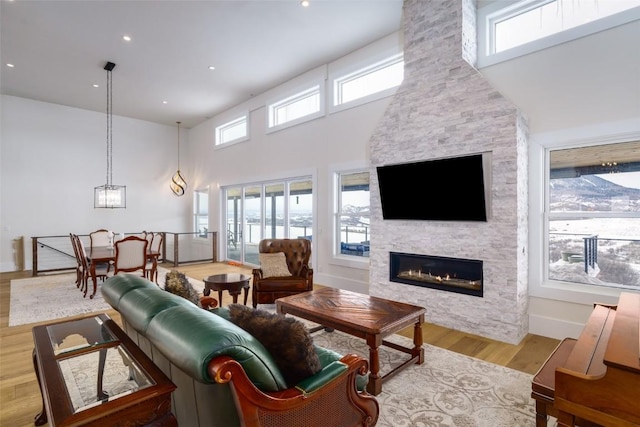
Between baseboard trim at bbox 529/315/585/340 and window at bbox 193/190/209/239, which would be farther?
window at bbox 193/190/209/239

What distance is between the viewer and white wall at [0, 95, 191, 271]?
7.56 m

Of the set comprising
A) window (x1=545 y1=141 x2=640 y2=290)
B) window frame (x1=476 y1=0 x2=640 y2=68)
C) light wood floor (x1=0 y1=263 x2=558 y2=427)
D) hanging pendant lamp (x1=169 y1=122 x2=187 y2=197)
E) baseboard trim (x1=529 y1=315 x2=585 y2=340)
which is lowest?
light wood floor (x1=0 y1=263 x2=558 y2=427)

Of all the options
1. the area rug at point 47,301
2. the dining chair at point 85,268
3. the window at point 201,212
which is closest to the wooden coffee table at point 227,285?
the area rug at point 47,301

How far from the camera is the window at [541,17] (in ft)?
11.1

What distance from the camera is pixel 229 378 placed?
1086mm

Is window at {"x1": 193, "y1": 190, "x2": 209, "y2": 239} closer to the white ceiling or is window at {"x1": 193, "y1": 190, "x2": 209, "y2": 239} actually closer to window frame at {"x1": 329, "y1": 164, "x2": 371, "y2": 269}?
the white ceiling

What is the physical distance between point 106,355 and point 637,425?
2.34m

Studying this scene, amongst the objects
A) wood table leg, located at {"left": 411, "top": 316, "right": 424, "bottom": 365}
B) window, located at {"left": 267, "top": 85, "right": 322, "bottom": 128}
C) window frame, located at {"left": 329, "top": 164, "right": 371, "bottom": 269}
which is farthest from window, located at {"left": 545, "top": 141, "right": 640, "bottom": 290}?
window, located at {"left": 267, "top": 85, "right": 322, "bottom": 128}

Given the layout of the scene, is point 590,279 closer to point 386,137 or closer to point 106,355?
point 386,137

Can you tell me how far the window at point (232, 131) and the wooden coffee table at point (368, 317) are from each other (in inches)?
229

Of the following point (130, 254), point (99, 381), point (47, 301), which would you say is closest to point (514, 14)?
point (99, 381)

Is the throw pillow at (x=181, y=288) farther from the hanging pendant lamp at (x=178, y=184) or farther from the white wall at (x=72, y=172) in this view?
the hanging pendant lamp at (x=178, y=184)

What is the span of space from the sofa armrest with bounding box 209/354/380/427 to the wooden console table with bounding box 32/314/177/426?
14.7 inches

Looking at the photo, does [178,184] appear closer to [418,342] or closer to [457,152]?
[457,152]
